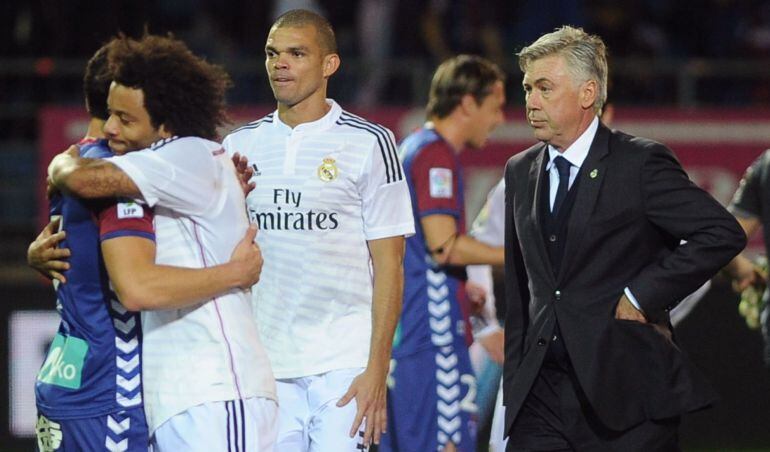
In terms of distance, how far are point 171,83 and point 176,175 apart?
389 millimetres

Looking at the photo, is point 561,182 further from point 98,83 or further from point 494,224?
point 494,224

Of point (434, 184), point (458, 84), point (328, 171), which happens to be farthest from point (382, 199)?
point (458, 84)

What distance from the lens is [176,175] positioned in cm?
440

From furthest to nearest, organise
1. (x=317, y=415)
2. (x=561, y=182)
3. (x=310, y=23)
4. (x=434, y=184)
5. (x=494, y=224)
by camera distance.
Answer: (x=494, y=224), (x=434, y=184), (x=310, y=23), (x=317, y=415), (x=561, y=182)

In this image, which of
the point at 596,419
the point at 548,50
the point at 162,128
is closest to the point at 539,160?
the point at 548,50

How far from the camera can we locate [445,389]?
6.91 meters

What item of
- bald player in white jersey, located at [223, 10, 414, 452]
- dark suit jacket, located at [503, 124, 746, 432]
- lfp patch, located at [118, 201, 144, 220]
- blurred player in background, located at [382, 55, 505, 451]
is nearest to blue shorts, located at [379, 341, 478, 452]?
blurred player in background, located at [382, 55, 505, 451]

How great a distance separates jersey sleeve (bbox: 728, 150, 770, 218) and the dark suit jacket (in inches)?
80.7

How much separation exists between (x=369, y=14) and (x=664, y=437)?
8.55 meters

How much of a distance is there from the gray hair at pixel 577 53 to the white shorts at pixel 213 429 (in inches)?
61.1

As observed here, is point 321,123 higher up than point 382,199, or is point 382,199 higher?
point 321,123

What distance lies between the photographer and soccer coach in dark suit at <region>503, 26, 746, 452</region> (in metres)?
4.64

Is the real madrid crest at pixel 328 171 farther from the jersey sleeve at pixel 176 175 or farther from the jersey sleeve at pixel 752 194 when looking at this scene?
the jersey sleeve at pixel 752 194

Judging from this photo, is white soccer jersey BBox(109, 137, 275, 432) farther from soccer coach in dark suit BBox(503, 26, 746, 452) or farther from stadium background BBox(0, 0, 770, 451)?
stadium background BBox(0, 0, 770, 451)
